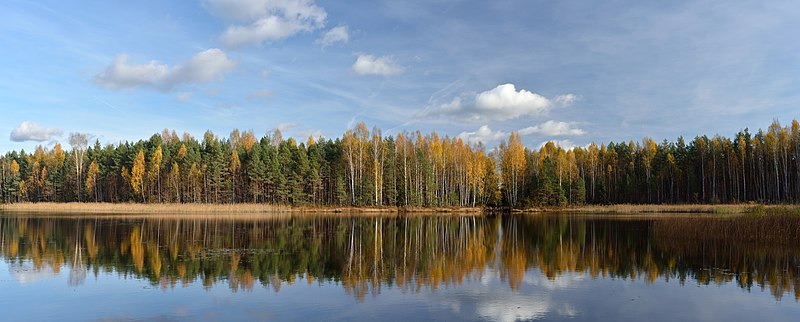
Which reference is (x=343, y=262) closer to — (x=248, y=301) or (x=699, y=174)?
(x=248, y=301)

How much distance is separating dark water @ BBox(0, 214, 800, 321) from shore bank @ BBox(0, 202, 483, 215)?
31.9 metres

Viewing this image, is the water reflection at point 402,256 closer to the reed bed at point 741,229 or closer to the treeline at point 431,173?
the reed bed at point 741,229

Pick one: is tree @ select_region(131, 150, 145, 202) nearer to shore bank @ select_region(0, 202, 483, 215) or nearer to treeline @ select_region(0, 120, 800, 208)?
treeline @ select_region(0, 120, 800, 208)

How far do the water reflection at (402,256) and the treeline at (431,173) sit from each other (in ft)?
133

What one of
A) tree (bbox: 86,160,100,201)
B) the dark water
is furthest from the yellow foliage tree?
the dark water

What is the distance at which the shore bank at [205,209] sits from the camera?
60.5 m

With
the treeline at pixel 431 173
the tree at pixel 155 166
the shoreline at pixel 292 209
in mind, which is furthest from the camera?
the tree at pixel 155 166

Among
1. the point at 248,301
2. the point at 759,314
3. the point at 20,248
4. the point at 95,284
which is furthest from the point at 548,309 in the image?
the point at 20,248

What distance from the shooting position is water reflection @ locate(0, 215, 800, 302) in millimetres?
16234

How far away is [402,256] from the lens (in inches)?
853

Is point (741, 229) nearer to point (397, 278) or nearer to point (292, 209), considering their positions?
point (397, 278)

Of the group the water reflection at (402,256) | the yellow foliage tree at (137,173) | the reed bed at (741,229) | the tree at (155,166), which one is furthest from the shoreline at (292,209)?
the reed bed at (741,229)

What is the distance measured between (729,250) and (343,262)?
1814 cm

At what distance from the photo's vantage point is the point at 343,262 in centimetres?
1988
